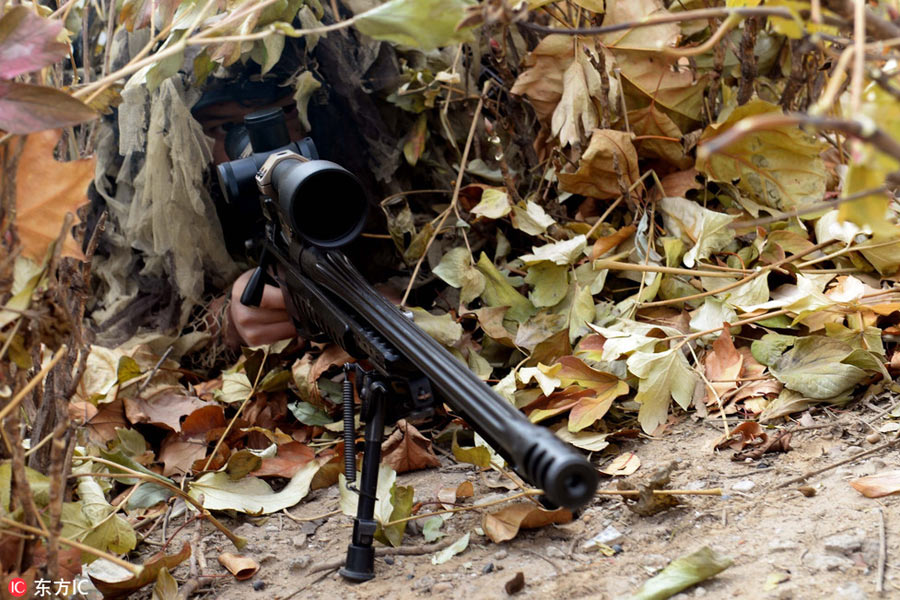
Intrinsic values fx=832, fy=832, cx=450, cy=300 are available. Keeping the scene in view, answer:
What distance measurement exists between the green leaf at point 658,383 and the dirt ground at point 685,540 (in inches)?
1.5

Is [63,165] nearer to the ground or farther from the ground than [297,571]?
farther from the ground

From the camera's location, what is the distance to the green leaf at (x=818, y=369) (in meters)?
1.20

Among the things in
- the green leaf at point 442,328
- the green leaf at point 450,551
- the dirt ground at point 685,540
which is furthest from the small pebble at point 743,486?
the green leaf at point 442,328

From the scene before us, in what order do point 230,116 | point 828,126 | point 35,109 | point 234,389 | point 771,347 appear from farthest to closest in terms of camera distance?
point 230,116
point 234,389
point 771,347
point 35,109
point 828,126

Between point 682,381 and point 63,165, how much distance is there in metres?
0.91

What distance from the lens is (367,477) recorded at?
3.61ft

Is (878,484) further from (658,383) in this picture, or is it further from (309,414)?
(309,414)

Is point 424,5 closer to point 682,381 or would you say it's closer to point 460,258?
point 682,381

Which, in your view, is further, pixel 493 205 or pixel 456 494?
pixel 493 205

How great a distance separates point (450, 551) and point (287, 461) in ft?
1.39

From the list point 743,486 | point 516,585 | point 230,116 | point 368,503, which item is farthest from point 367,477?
point 230,116

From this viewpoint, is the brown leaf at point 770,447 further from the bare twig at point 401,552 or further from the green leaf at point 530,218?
the green leaf at point 530,218

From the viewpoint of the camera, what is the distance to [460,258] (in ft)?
5.35

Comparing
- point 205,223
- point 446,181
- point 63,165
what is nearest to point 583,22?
point 446,181
